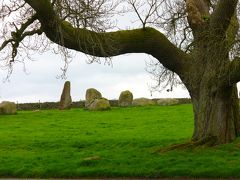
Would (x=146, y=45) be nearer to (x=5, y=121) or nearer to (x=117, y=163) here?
(x=117, y=163)

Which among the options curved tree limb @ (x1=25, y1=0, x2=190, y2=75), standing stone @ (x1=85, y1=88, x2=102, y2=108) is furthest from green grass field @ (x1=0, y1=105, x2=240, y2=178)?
standing stone @ (x1=85, y1=88, x2=102, y2=108)

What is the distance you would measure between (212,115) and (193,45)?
268 cm

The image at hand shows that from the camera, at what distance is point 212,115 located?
20969 millimetres

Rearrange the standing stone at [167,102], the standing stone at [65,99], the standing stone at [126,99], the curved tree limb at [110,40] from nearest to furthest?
the curved tree limb at [110,40] < the standing stone at [167,102] < the standing stone at [126,99] < the standing stone at [65,99]

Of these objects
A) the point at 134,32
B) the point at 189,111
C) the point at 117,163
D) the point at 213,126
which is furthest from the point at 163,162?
the point at 189,111

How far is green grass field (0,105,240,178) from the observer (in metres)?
17.7

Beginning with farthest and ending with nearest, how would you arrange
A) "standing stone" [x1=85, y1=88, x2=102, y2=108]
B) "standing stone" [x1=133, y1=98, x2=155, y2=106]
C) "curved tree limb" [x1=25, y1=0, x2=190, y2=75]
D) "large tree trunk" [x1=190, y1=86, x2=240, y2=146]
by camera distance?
1. "standing stone" [x1=133, y1=98, x2=155, y2=106]
2. "standing stone" [x1=85, y1=88, x2=102, y2=108]
3. "large tree trunk" [x1=190, y1=86, x2=240, y2=146]
4. "curved tree limb" [x1=25, y1=0, x2=190, y2=75]

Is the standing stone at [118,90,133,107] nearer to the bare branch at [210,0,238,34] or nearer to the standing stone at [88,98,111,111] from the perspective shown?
the standing stone at [88,98,111,111]

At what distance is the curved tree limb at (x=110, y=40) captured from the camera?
18.1 m

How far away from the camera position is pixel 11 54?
19547 mm

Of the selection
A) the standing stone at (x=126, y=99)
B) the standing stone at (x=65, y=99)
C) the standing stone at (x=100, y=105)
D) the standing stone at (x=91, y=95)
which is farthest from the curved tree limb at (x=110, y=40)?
the standing stone at (x=65, y=99)

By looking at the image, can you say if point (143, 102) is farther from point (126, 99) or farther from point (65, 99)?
point (65, 99)

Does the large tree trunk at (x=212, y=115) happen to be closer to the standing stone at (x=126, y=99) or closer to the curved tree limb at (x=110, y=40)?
the curved tree limb at (x=110, y=40)

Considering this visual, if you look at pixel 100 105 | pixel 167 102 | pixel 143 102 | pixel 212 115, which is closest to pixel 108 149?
pixel 212 115
